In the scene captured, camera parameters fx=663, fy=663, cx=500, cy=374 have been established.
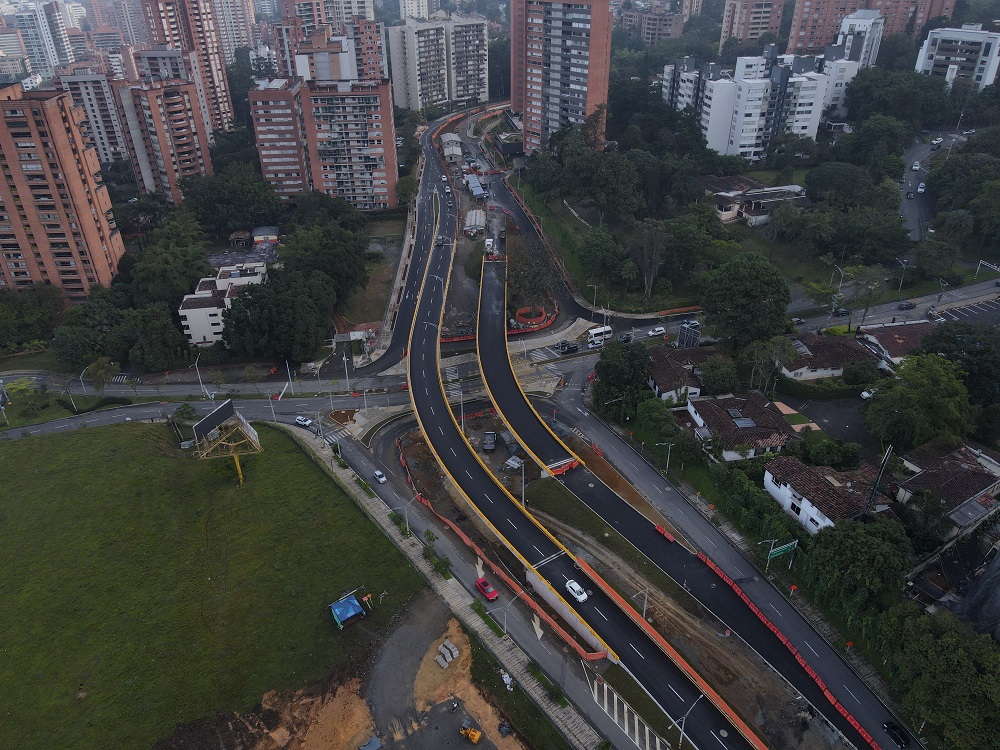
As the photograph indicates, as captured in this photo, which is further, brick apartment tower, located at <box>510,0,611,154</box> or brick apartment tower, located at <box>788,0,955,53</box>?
brick apartment tower, located at <box>788,0,955,53</box>

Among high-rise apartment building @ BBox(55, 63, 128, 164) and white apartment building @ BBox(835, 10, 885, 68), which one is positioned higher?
white apartment building @ BBox(835, 10, 885, 68)

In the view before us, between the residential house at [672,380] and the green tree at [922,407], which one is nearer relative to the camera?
the green tree at [922,407]

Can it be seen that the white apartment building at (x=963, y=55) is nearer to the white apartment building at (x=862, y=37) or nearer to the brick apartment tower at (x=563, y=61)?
the white apartment building at (x=862, y=37)

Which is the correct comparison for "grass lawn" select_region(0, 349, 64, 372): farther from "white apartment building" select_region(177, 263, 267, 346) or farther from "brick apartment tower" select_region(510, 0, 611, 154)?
"brick apartment tower" select_region(510, 0, 611, 154)

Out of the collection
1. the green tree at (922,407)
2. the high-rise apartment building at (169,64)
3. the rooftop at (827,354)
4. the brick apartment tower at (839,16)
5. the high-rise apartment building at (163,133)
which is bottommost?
the rooftop at (827,354)

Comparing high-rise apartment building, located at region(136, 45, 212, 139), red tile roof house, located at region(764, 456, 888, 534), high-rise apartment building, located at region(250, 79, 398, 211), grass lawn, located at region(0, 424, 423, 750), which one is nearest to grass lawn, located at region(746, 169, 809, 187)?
high-rise apartment building, located at region(250, 79, 398, 211)

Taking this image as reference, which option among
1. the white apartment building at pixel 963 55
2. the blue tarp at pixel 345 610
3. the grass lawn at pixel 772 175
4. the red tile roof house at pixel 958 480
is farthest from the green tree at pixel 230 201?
the white apartment building at pixel 963 55
